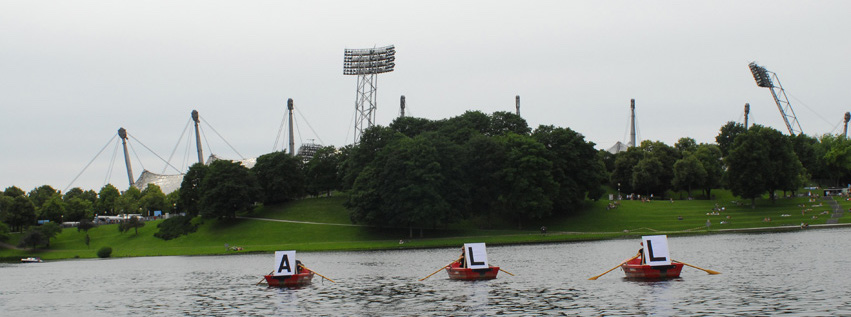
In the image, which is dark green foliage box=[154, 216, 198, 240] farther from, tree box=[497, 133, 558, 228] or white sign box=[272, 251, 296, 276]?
white sign box=[272, 251, 296, 276]

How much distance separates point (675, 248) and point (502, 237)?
33.7 meters

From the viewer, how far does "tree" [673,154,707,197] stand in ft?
464

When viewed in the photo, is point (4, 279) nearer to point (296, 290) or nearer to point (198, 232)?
point (296, 290)

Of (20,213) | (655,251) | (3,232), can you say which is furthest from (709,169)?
(20,213)

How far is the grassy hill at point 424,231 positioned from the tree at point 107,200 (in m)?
47.6

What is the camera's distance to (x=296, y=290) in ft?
181

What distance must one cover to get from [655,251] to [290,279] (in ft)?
88.3

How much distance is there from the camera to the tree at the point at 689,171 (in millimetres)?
141375

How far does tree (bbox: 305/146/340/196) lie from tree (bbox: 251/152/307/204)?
170 centimetres

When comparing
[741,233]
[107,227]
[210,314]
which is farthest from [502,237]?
[107,227]

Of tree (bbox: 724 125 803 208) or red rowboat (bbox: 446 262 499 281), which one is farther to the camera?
tree (bbox: 724 125 803 208)

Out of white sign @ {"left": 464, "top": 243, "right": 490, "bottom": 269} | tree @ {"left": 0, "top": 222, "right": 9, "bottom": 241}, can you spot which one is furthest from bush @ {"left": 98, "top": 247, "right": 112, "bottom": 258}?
white sign @ {"left": 464, "top": 243, "right": 490, "bottom": 269}

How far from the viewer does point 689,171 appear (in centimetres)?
14162

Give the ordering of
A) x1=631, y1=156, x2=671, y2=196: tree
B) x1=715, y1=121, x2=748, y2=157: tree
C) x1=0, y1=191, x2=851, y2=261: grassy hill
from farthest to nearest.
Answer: x1=715, y1=121, x2=748, y2=157: tree < x1=631, y1=156, x2=671, y2=196: tree < x1=0, y1=191, x2=851, y2=261: grassy hill
